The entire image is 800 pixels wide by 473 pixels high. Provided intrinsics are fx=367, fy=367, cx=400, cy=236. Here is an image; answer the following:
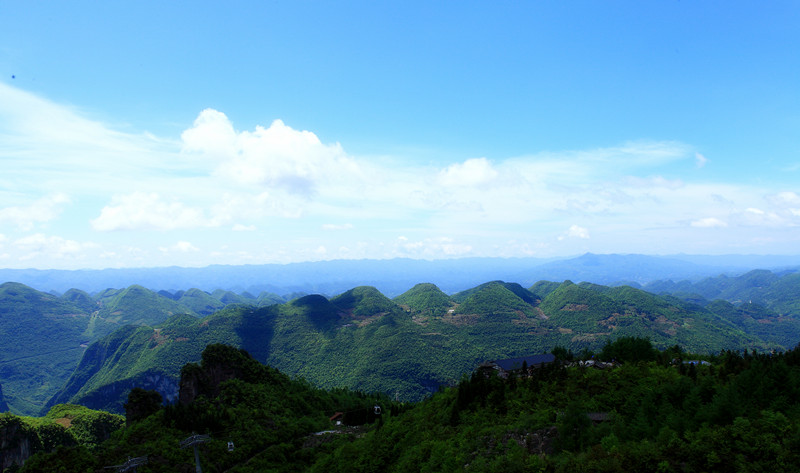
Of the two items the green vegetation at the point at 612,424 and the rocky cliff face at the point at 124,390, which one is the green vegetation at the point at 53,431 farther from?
the rocky cliff face at the point at 124,390

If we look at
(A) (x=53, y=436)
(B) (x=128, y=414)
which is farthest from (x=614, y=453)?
(A) (x=53, y=436)

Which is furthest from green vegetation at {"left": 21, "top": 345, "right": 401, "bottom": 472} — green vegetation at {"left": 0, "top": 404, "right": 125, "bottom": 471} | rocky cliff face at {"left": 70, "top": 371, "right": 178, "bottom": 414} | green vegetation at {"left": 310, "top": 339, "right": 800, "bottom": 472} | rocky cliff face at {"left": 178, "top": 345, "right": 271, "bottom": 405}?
rocky cliff face at {"left": 70, "top": 371, "right": 178, "bottom": 414}

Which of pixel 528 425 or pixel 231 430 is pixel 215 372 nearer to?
pixel 231 430

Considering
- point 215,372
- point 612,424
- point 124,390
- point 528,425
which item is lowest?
point 124,390

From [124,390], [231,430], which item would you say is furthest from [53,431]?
[124,390]

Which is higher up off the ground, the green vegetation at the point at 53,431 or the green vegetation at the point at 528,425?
the green vegetation at the point at 528,425

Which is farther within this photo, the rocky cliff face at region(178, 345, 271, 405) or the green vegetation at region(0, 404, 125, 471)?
the green vegetation at region(0, 404, 125, 471)

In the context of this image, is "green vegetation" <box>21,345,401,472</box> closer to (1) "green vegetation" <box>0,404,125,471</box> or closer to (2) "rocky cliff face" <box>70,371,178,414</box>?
(1) "green vegetation" <box>0,404,125,471</box>

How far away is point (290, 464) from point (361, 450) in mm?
11113

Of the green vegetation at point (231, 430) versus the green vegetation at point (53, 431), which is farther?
the green vegetation at point (53, 431)

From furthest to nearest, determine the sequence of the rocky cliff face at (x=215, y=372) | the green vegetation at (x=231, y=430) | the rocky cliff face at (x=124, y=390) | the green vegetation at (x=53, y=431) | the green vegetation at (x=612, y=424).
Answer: the rocky cliff face at (x=124, y=390) → the green vegetation at (x=53, y=431) → the rocky cliff face at (x=215, y=372) → the green vegetation at (x=231, y=430) → the green vegetation at (x=612, y=424)

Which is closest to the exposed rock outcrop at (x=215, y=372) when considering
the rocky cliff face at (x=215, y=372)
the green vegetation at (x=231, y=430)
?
the rocky cliff face at (x=215, y=372)

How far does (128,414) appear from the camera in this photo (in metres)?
54.8

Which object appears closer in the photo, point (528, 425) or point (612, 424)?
point (612, 424)
